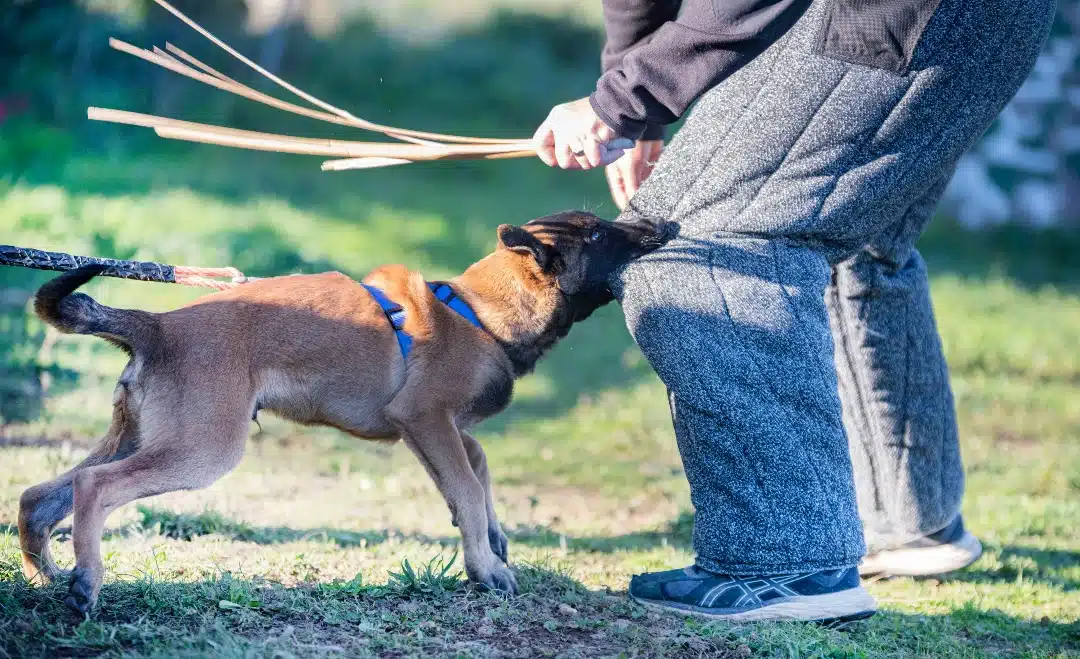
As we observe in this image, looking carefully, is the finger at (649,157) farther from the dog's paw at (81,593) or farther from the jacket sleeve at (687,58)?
the dog's paw at (81,593)

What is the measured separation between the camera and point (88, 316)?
320cm

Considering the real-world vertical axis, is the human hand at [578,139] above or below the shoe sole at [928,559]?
above

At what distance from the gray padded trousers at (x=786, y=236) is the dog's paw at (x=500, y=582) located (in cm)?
58

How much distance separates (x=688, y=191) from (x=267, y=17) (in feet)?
40.3

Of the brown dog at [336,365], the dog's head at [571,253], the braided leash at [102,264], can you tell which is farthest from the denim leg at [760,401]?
the braided leash at [102,264]

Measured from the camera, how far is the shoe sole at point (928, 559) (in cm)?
403

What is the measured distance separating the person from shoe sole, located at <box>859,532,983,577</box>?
0.88 meters

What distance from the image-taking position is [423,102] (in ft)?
47.9

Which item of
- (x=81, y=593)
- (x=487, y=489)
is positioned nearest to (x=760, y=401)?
(x=487, y=489)

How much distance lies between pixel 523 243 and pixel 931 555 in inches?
75.6

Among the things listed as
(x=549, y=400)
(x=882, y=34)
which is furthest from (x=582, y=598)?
(x=549, y=400)

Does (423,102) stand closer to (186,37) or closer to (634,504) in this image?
(186,37)

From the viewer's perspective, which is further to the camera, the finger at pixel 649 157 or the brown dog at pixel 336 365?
the finger at pixel 649 157

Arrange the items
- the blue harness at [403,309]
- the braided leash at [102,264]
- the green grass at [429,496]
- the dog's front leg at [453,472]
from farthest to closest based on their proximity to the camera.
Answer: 1. the blue harness at [403,309]
2. the dog's front leg at [453,472]
3. the braided leash at [102,264]
4. the green grass at [429,496]
